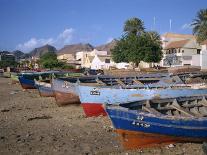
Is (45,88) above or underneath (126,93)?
underneath

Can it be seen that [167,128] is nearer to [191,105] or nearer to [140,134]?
[140,134]

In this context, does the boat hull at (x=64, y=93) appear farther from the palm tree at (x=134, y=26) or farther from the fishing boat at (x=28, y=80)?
the palm tree at (x=134, y=26)

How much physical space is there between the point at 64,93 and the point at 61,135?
22.5 feet

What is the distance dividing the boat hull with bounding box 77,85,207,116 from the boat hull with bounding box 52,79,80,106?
11.7 ft

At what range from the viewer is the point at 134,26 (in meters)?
64.6

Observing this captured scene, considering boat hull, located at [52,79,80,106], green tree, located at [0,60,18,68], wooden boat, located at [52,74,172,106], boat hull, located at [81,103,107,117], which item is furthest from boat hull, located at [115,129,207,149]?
green tree, located at [0,60,18,68]

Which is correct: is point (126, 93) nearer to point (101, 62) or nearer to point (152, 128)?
point (152, 128)

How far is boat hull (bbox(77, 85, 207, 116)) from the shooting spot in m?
14.7

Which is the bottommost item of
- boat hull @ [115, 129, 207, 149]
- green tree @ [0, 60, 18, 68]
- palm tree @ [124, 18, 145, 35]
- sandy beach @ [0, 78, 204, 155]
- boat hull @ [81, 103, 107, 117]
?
sandy beach @ [0, 78, 204, 155]

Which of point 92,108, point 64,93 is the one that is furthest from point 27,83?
point 92,108

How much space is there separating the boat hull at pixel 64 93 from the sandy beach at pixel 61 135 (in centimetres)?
101

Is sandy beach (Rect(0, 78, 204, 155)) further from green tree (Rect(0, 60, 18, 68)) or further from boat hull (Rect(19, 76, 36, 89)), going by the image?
green tree (Rect(0, 60, 18, 68))

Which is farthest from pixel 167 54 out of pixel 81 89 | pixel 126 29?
pixel 81 89

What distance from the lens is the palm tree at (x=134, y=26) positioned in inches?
2542
